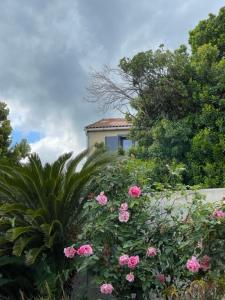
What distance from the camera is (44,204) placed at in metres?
8.86

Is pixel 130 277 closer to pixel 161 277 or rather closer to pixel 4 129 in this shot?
pixel 161 277

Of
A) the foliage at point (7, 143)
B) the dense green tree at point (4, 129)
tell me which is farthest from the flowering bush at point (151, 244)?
the dense green tree at point (4, 129)

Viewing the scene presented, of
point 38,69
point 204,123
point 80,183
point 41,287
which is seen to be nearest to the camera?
point 41,287

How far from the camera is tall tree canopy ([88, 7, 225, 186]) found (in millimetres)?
14297

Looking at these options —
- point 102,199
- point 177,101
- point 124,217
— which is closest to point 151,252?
point 124,217

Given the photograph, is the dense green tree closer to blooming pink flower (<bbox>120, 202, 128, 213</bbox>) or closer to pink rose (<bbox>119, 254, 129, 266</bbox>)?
blooming pink flower (<bbox>120, 202, 128, 213</bbox>)

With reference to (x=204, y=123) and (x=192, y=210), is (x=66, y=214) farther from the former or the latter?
(x=204, y=123)

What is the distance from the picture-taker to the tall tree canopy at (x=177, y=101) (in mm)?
14297

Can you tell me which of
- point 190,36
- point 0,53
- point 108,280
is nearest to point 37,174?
point 108,280

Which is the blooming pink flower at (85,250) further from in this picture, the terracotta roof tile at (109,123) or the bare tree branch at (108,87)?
the terracotta roof tile at (109,123)

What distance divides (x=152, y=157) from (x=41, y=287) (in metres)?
7.38

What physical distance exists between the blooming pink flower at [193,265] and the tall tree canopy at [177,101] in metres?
7.19

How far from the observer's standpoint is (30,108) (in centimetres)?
1076

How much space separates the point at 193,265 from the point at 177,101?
28.9 feet
